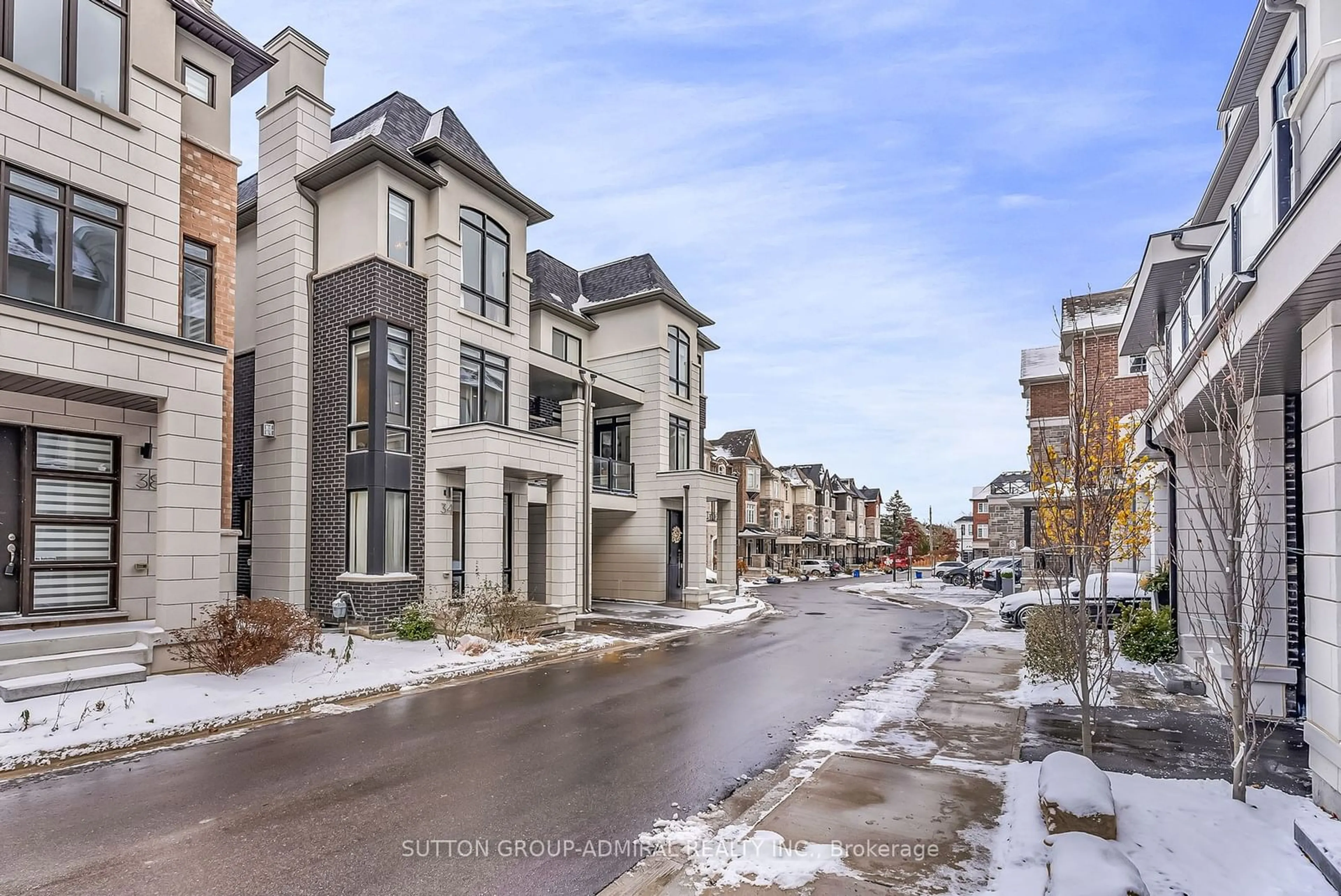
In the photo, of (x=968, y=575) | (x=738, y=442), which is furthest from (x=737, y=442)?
(x=968, y=575)

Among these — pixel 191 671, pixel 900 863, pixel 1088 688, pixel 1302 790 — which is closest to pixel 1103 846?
pixel 900 863

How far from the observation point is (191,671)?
32.8 feet

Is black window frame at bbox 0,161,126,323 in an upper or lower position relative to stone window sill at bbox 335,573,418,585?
upper

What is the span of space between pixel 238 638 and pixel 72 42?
8.88 metres

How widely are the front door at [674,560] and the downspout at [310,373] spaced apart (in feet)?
36.9

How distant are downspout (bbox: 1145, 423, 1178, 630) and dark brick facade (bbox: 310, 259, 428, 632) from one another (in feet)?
45.1

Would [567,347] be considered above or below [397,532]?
above

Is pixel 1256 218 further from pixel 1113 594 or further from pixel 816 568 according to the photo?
pixel 816 568

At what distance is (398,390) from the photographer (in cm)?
1517

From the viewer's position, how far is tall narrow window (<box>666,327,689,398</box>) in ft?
79.8

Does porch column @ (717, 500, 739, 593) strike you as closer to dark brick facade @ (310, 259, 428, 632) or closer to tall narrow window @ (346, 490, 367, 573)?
dark brick facade @ (310, 259, 428, 632)

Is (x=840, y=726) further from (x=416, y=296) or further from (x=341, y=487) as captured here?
(x=416, y=296)

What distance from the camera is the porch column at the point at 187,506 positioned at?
9992 millimetres

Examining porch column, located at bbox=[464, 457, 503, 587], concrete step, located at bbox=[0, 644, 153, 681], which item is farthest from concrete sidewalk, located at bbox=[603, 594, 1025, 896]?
porch column, located at bbox=[464, 457, 503, 587]
